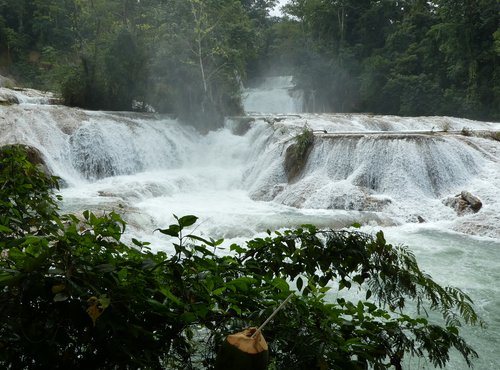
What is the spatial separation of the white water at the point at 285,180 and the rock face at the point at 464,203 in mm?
175

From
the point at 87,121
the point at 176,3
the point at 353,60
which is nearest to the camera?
the point at 87,121

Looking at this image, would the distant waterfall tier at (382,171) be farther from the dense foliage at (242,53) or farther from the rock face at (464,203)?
the dense foliage at (242,53)

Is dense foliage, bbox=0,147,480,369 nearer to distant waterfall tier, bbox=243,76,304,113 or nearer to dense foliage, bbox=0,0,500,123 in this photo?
dense foliage, bbox=0,0,500,123

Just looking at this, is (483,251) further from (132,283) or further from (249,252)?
(132,283)

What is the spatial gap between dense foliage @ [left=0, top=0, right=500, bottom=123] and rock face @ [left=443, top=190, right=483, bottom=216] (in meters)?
11.3

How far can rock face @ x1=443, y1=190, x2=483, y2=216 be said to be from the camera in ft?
30.9

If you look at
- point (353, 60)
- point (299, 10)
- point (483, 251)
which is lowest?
point (483, 251)

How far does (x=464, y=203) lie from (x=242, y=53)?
1321cm

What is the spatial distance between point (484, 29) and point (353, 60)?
9076 millimetres

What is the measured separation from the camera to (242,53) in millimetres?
20016

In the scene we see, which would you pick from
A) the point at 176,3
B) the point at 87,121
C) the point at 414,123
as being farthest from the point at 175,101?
the point at 414,123

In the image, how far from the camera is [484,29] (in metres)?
22.5

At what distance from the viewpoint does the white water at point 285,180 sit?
8055 mm

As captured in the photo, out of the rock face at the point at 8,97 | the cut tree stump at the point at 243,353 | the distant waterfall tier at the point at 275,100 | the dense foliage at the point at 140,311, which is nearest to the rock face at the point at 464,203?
the dense foliage at the point at 140,311
